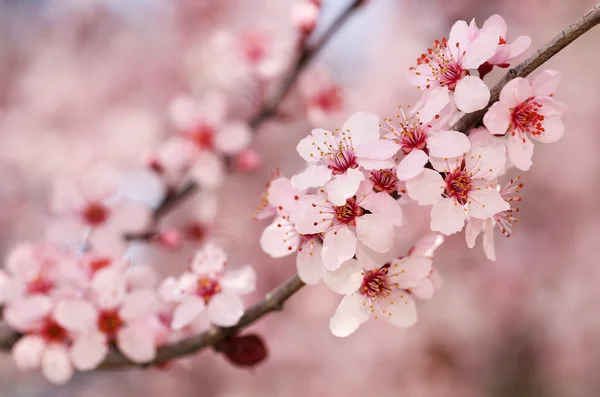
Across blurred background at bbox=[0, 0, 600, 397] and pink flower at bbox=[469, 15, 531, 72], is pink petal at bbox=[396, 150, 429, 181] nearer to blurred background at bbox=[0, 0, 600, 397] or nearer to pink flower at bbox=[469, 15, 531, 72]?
pink flower at bbox=[469, 15, 531, 72]

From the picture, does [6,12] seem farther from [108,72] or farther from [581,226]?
[581,226]

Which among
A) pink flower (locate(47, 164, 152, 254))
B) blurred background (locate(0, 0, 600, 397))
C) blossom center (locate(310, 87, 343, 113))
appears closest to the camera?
pink flower (locate(47, 164, 152, 254))

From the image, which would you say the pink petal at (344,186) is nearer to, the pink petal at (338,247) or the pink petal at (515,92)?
the pink petal at (338,247)

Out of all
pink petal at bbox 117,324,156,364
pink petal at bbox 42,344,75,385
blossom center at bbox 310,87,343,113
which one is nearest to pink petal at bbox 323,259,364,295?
pink petal at bbox 117,324,156,364

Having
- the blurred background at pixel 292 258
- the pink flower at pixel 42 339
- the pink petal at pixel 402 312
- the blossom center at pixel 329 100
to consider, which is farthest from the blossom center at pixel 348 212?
the blurred background at pixel 292 258

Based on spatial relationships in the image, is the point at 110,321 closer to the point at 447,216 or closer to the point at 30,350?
the point at 30,350
